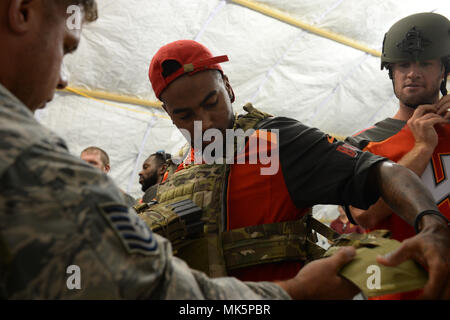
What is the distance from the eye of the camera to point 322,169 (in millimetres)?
1456

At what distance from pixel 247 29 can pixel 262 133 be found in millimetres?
4639

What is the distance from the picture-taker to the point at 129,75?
Result: 602 centimetres

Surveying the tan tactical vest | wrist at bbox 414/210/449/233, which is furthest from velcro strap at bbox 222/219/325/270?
wrist at bbox 414/210/449/233

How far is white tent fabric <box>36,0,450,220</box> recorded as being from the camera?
5.44 metres

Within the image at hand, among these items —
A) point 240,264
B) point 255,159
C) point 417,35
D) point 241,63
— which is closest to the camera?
point 240,264

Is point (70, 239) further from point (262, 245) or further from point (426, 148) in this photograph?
point (426, 148)

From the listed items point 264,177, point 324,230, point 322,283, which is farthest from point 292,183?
point 322,283

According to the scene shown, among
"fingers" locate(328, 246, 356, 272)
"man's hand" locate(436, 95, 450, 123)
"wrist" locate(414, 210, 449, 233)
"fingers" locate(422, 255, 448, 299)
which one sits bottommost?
"fingers" locate(422, 255, 448, 299)

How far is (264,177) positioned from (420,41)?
1.18 meters

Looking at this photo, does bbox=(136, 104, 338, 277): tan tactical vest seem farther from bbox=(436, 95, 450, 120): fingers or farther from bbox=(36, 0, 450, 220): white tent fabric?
bbox=(36, 0, 450, 220): white tent fabric

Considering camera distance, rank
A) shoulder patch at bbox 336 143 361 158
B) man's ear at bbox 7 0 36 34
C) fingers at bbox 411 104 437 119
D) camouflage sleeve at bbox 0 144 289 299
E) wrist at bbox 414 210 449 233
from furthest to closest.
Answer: fingers at bbox 411 104 437 119, shoulder patch at bbox 336 143 361 158, wrist at bbox 414 210 449 233, man's ear at bbox 7 0 36 34, camouflage sleeve at bbox 0 144 289 299
